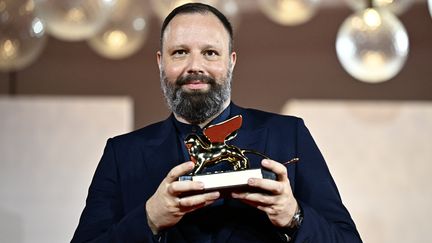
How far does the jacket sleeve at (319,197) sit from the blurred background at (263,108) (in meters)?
2.87

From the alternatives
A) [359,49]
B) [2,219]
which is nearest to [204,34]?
[359,49]

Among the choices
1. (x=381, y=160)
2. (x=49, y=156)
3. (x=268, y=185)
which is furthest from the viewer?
(x=49, y=156)

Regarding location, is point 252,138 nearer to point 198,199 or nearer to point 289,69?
point 198,199

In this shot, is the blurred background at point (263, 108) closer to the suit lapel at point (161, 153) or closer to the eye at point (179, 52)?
the suit lapel at point (161, 153)

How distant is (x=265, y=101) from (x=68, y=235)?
55.2 inches

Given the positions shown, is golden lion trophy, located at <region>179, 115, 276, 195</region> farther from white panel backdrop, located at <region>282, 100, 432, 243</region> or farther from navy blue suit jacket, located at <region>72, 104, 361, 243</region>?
white panel backdrop, located at <region>282, 100, 432, 243</region>

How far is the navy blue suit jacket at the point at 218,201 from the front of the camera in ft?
6.34

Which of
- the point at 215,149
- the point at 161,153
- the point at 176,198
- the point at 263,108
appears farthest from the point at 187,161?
the point at 263,108

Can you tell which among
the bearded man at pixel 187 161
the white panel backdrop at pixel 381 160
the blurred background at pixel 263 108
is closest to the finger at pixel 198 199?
the bearded man at pixel 187 161

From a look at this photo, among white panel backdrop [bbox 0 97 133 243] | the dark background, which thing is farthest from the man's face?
white panel backdrop [bbox 0 97 133 243]

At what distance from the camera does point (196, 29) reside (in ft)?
6.72

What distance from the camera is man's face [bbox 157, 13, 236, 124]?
6.66 feet

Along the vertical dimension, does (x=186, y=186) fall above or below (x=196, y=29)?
below

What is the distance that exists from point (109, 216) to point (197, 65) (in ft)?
1.34
